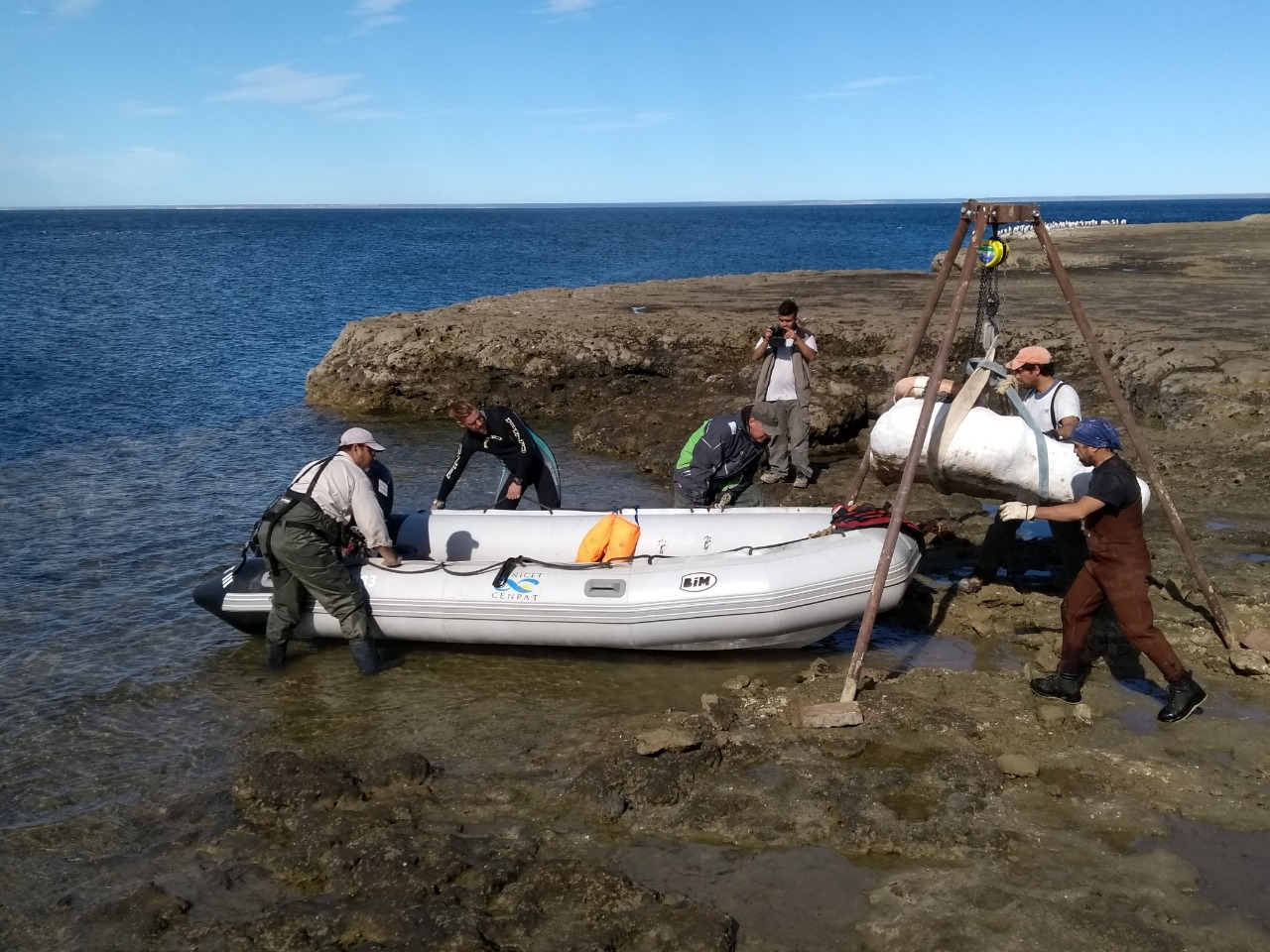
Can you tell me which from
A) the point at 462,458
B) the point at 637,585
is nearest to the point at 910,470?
the point at 637,585

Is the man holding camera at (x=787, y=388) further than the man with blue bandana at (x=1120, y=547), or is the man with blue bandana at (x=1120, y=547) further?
the man holding camera at (x=787, y=388)

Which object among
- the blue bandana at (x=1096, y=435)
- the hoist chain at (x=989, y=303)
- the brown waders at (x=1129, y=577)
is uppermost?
the hoist chain at (x=989, y=303)

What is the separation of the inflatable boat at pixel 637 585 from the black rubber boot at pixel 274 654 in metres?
0.26

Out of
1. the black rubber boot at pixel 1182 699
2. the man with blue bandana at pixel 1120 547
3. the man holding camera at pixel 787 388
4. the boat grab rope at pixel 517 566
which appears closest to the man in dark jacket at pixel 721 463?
the boat grab rope at pixel 517 566

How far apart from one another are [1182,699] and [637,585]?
3.34m

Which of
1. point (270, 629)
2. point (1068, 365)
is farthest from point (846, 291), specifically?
point (270, 629)

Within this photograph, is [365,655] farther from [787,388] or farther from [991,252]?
[787,388]

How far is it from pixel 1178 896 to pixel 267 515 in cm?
556

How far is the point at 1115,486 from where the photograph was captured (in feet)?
18.6

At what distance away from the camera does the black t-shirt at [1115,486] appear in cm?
568

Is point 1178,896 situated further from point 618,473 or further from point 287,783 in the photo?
point 618,473

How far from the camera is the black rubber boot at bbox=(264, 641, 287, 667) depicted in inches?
290

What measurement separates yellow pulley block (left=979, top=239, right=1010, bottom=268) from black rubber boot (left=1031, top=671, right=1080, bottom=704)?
2.61m

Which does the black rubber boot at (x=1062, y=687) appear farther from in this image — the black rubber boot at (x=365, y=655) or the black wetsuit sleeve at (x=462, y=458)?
the black wetsuit sleeve at (x=462, y=458)
